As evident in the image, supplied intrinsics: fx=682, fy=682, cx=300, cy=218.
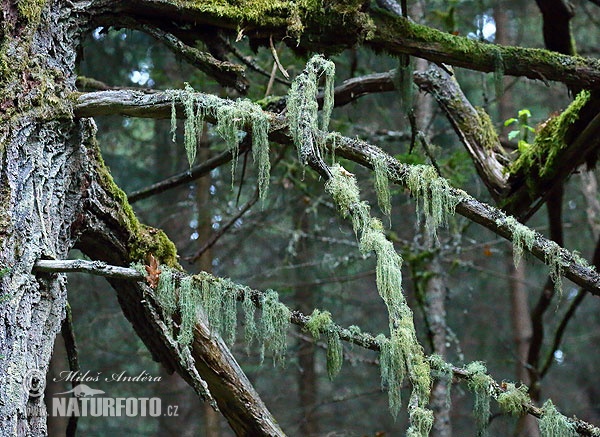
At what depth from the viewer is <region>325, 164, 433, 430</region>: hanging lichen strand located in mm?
2932

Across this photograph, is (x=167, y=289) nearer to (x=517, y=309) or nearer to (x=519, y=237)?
(x=519, y=237)

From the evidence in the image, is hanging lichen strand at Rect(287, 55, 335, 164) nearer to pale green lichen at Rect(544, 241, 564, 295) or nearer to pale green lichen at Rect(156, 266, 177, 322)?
pale green lichen at Rect(156, 266, 177, 322)

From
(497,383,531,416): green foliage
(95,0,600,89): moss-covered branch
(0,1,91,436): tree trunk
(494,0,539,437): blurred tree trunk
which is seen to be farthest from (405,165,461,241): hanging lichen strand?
(494,0,539,437): blurred tree trunk

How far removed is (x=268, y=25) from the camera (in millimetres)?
3875

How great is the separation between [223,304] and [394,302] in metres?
1.01

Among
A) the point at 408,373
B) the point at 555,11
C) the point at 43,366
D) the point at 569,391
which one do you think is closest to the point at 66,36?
the point at 43,366

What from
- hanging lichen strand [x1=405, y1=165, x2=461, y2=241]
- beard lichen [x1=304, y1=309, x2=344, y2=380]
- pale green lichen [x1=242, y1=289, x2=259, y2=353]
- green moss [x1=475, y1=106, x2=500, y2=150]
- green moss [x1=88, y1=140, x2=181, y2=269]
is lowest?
beard lichen [x1=304, y1=309, x2=344, y2=380]

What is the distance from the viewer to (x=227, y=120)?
3.35 metres

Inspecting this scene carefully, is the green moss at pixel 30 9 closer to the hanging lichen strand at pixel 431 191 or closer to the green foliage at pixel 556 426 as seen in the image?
the hanging lichen strand at pixel 431 191

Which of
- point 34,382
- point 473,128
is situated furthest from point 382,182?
point 473,128

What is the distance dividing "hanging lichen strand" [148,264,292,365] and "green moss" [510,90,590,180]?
2276 millimetres

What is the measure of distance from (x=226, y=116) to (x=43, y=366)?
1492 millimetres

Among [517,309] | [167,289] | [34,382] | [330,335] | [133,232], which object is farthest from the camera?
[517,309]

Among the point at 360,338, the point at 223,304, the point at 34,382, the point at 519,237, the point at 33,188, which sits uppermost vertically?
the point at 33,188
